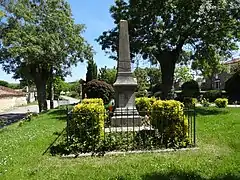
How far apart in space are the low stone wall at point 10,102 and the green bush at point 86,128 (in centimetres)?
3296

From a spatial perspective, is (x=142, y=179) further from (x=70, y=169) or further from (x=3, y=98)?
(x=3, y=98)

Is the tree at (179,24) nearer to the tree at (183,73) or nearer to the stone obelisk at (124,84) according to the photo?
the stone obelisk at (124,84)

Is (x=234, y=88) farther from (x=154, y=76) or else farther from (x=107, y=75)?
(x=154, y=76)

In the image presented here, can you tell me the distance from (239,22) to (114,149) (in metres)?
14.4

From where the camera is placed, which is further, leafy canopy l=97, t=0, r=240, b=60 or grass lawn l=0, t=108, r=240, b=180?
leafy canopy l=97, t=0, r=240, b=60

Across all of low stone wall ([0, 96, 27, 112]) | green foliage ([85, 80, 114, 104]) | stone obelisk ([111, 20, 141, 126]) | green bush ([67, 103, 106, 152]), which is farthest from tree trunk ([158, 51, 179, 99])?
low stone wall ([0, 96, 27, 112])

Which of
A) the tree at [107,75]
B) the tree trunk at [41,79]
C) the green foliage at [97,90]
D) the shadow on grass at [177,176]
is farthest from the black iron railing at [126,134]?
the tree at [107,75]

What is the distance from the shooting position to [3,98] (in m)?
39.6

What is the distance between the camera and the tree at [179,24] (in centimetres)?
1820

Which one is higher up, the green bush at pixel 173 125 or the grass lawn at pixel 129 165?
the green bush at pixel 173 125

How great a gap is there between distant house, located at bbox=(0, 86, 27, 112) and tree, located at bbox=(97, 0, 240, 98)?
2518cm

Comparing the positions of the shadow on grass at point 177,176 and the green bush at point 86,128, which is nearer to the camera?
the shadow on grass at point 177,176

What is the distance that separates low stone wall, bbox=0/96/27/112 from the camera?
39.2 metres

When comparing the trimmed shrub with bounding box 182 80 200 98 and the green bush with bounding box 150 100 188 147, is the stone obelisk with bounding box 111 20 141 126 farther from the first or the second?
the trimmed shrub with bounding box 182 80 200 98
